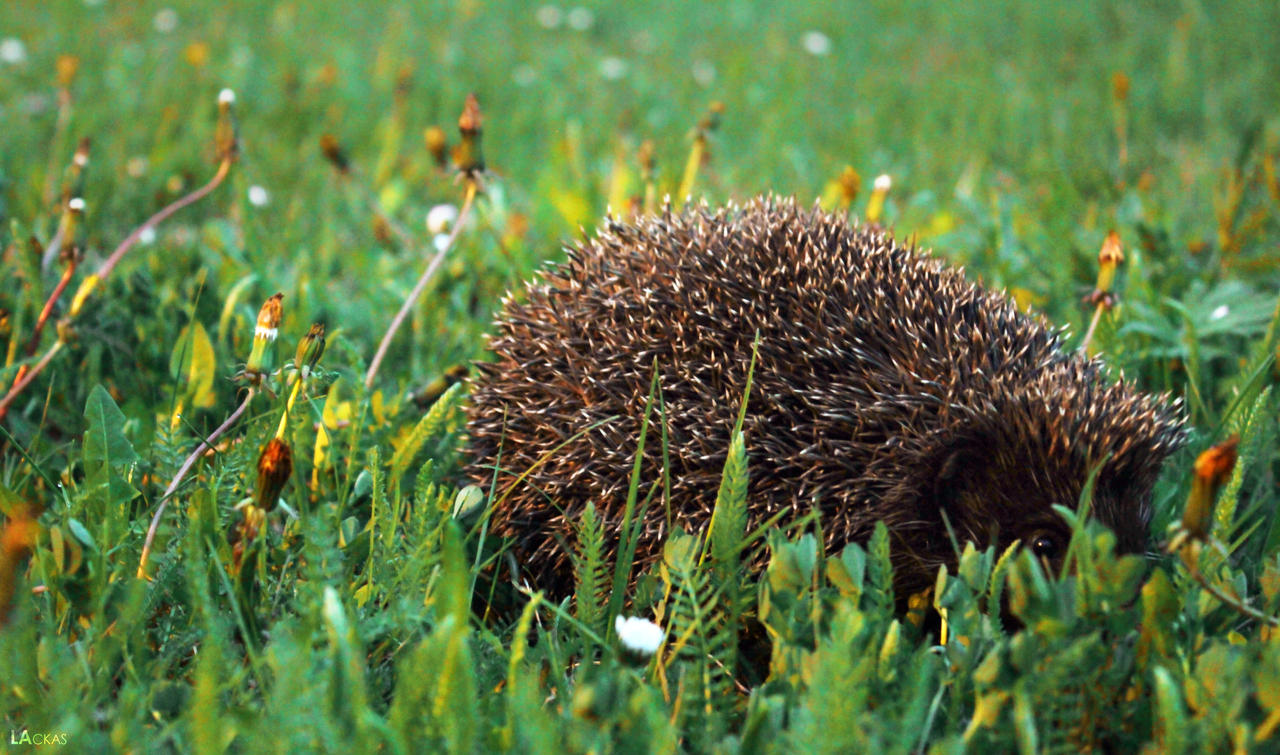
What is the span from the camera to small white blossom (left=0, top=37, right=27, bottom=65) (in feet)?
25.8

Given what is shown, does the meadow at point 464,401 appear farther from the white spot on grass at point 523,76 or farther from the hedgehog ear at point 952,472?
the hedgehog ear at point 952,472

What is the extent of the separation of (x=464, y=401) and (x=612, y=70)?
252 inches

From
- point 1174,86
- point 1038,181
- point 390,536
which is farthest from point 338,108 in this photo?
point 1174,86

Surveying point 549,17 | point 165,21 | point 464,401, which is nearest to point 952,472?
point 464,401

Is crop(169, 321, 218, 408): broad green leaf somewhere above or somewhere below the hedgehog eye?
above

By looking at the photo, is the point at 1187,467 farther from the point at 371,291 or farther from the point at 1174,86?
the point at 1174,86

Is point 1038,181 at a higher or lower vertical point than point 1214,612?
higher

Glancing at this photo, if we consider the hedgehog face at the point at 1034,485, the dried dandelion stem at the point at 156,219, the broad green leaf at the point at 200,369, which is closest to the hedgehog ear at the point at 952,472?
the hedgehog face at the point at 1034,485

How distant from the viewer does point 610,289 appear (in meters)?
3.18

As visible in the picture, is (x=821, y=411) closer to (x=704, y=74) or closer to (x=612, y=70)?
(x=704, y=74)

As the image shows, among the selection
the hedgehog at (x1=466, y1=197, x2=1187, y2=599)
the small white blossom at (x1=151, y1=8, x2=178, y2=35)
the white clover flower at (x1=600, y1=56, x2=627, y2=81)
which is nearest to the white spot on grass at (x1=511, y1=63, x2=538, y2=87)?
the white clover flower at (x1=600, y1=56, x2=627, y2=81)

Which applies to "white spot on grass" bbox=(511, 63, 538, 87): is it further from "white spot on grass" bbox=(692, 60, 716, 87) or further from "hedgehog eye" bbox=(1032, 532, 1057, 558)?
"hedgehog eye" bbox=(1032, 532, 1057, 558)

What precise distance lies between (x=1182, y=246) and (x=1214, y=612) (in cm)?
333

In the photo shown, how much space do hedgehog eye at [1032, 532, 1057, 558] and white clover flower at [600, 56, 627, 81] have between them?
291 inches
